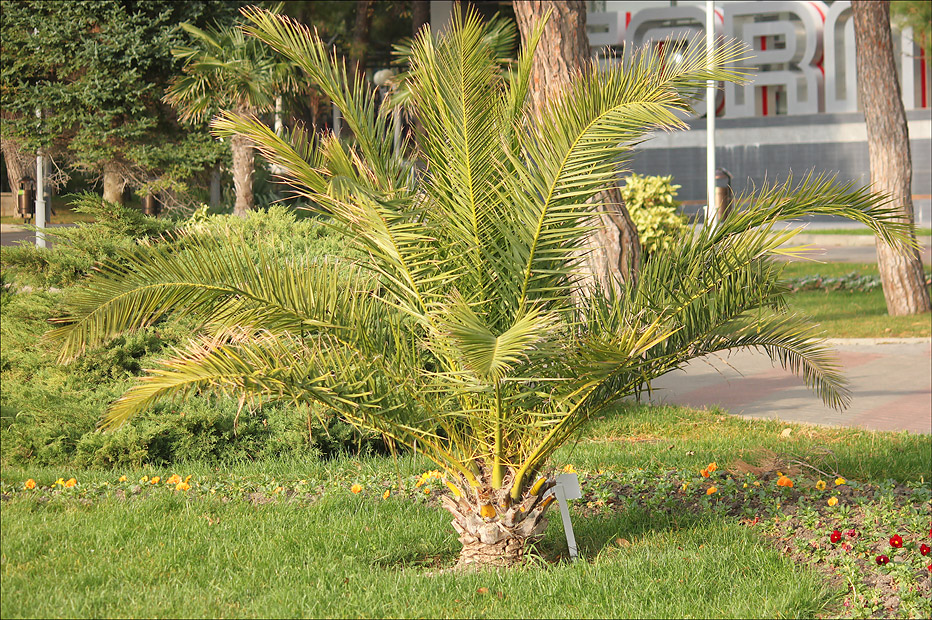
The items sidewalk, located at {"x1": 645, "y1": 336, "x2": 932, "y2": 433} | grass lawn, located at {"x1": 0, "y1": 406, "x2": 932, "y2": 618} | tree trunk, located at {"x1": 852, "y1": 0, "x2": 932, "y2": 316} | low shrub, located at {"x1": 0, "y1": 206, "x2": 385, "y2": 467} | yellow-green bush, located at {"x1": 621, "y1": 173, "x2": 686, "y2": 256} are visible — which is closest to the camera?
grass lawn, located at {"x1": 0, "y1": 406, "x2": 932, "y2": 618}

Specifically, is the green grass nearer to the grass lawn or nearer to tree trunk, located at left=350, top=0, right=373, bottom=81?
the grass lawn

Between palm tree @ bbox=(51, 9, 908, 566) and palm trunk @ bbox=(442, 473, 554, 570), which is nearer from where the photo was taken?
palm tree @ bbox=(51, 9, 908, 566)

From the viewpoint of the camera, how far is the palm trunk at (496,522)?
4.77 metres

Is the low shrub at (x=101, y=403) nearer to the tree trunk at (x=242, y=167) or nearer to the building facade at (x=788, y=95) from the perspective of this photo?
the tree trunk at (x=242, y=167)

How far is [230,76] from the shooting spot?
47.6 feet

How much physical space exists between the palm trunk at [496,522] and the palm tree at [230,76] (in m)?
10.1

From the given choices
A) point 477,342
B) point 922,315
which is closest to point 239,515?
point 477,342

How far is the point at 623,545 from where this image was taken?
5164 millimetres

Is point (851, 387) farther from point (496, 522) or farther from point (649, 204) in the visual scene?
point (649, 204)

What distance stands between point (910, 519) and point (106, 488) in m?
4.78

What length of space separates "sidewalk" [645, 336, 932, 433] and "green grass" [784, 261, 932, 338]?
49 centimetres

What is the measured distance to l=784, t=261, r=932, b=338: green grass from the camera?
12982 mm

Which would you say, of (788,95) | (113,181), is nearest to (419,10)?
(113,181)

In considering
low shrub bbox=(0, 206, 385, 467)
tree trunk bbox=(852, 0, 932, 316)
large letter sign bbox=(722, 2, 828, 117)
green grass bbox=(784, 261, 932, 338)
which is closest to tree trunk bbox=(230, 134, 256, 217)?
low shrub bbox=(0, 206, 385, 467)
